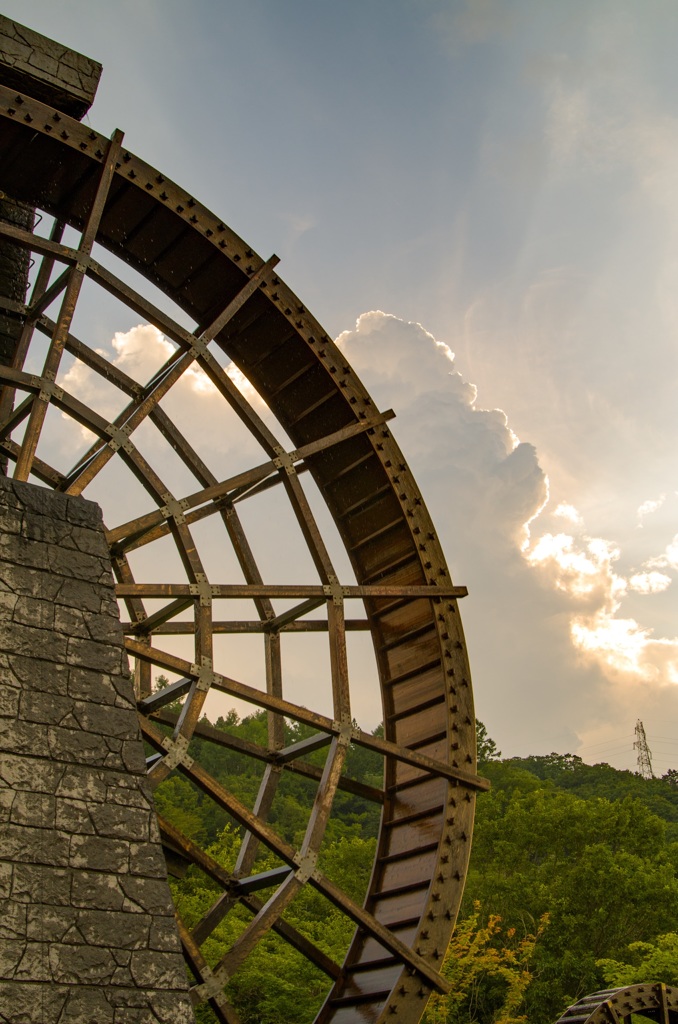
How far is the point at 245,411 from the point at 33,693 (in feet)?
15.7

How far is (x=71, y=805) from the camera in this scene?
6.34 m

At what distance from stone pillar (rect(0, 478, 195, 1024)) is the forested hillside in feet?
42.5

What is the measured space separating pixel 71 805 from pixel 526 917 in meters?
19.1

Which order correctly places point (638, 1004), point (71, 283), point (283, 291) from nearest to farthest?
1. point (71, 283)
2. point (283, 291)
3. point (638, 1004)

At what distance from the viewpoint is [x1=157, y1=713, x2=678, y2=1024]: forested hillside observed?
19438 mm

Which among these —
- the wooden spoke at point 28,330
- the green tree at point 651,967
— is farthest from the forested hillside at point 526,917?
the wooden spoke at point 28,330

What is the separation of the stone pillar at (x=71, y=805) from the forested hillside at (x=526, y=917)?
1295cm

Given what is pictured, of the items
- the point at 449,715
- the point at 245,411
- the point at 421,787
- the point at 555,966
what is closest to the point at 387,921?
the point at 421,787

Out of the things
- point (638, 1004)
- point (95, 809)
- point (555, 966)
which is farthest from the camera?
point (555, 966)

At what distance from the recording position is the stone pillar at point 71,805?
5.86 meters

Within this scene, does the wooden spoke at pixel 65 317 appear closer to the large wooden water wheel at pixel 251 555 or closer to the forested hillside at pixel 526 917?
the large wooden water wheel at pixel 251 555

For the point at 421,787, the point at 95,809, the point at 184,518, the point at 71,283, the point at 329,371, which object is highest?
the point at 329,371

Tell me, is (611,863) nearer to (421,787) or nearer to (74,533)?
(421,787)

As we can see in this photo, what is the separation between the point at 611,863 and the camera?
74.6ft
